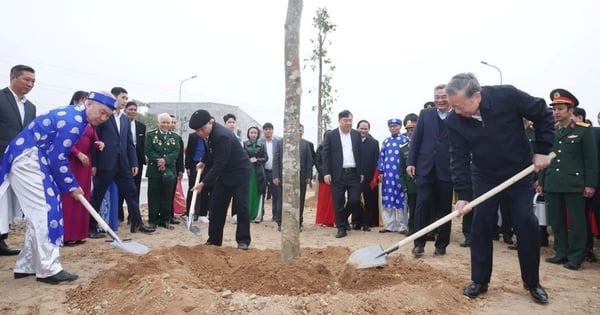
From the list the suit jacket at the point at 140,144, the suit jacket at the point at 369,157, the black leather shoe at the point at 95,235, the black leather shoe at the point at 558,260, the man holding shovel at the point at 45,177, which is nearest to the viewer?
the man holding shovel at the point at 45,177

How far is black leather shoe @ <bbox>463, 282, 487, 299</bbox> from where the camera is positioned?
11.5ft

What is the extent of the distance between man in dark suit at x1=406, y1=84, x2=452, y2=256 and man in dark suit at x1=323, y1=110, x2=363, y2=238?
1610 millimetres

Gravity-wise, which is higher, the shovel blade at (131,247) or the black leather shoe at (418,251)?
the shovel blade at (131,247)

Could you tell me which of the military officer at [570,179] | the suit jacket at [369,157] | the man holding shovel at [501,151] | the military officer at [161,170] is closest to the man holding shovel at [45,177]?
the military officer at [161,170]

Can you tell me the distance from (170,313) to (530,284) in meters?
2.75

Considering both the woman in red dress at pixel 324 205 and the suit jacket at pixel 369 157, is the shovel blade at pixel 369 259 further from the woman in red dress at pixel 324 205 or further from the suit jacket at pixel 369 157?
the woman in red dress at pixel 324 205

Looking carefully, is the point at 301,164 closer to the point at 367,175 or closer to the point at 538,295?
the point at 367,175

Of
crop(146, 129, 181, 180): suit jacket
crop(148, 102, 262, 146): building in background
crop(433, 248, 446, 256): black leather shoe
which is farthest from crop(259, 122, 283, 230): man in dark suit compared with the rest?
crop(148, 102, 262, 146): building in background

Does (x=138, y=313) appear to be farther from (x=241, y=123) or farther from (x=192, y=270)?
(x=241, y=123)

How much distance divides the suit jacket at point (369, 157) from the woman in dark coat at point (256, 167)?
6.21 feet

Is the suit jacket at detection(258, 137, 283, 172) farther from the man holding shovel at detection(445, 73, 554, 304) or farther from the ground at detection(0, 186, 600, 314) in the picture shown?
the man holding shovel at detection(445, 73, 554, 304)

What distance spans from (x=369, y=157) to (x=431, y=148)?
2175 millimetres

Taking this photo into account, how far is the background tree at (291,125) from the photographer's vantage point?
3666 mm

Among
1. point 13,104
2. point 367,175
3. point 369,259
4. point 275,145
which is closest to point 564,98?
point 369,259
